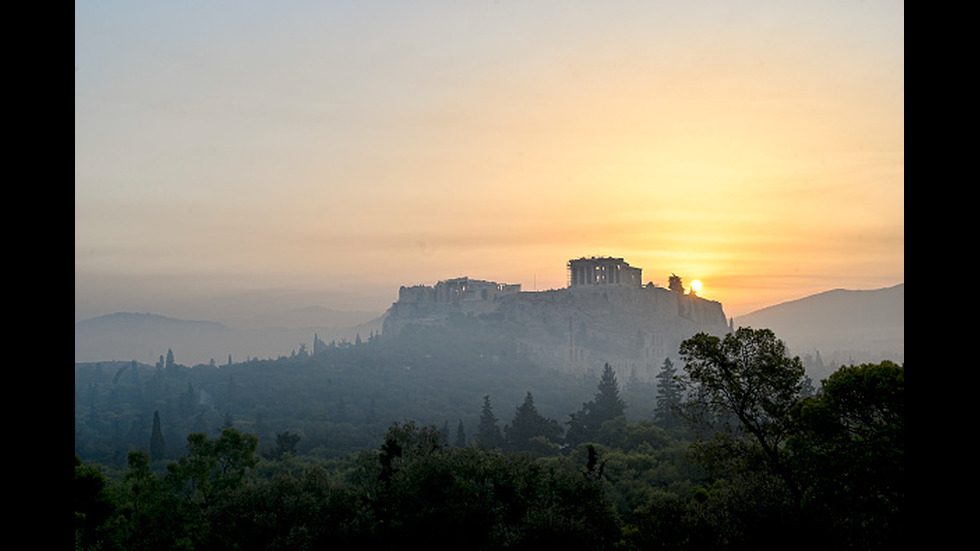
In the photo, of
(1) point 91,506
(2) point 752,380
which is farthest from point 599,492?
(1) point 91,506

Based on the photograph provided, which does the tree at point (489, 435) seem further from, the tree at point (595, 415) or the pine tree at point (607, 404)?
the pine tree at point (607, 404)

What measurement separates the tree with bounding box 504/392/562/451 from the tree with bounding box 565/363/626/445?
189 centimetres

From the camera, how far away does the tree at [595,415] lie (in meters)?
73.6

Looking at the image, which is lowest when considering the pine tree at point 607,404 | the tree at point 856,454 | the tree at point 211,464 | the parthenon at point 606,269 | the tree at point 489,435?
the tree at point 489,435

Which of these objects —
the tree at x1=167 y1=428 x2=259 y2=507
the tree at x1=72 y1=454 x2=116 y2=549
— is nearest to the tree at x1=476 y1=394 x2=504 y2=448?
the tree at x1=167 y1=428 x2=259 y2=507

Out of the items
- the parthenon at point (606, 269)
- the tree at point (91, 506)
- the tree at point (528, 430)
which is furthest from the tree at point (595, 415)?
the parthenon at point (606, 269)

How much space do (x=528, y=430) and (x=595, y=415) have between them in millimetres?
11954

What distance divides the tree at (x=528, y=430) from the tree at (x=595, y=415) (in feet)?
6.19

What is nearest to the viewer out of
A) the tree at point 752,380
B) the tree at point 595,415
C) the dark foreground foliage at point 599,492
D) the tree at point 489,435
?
the dark foreground foliage at point 599,492
